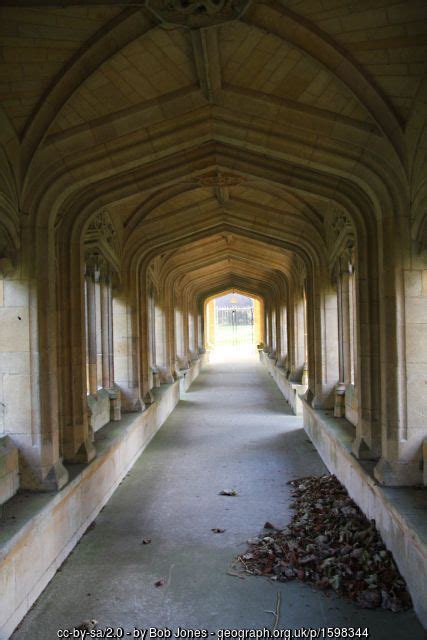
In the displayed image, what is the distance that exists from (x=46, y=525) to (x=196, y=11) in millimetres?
3576

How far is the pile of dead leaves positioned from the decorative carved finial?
147 inches

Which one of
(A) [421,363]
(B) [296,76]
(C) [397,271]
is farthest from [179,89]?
(A) [421,363]

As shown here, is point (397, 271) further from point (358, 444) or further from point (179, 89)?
point (179, 89)

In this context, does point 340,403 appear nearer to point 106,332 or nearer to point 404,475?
point 404,475

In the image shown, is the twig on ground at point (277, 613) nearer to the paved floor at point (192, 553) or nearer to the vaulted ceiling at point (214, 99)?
the paved floor at point (192, 553)

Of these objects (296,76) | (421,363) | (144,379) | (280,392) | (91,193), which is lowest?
(280,392)

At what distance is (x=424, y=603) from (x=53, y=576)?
257cm

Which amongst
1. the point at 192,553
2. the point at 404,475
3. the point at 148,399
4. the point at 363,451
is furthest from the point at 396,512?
the point at 148,399

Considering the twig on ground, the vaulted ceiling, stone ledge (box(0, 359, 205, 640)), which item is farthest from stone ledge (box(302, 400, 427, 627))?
stone ledge (box(0, 359, 205, 640))

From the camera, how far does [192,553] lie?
469 cm

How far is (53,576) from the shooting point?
14.1 ft

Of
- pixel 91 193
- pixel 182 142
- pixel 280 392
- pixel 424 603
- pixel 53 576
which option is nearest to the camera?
pixel 424 603

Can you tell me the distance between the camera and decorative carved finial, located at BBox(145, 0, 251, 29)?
11.7ft

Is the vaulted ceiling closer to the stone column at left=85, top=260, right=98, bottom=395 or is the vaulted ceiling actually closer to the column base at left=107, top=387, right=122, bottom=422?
the stone column at left=85, top=260, right=98, bottom=395
